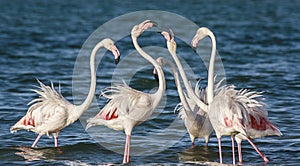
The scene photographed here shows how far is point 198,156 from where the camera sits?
31.9 ft

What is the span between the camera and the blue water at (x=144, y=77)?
971 cm

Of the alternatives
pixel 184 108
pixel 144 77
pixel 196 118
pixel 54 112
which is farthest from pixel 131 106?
pixel 144 77

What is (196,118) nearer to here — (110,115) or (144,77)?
(110,115)

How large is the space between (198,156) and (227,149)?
547mm

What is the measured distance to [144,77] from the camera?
54.1ft

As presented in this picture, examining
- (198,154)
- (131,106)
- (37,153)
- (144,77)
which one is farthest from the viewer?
(144,77)

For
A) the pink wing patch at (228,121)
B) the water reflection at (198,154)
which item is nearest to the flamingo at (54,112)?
the water reflection at (198,154)

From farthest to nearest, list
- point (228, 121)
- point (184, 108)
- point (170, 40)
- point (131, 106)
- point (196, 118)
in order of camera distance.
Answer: point (196, 118), point (184, 108), point (170, 40), point (131, 106), point (228, 121)

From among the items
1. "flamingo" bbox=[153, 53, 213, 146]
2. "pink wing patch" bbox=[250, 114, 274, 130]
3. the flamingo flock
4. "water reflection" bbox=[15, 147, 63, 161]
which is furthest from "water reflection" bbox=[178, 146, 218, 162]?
"water reflection" bbox=[15, 147, 63, 161]

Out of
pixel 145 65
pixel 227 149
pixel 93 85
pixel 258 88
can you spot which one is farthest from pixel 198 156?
pixel 145 65

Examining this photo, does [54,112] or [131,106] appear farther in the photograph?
[54,112]

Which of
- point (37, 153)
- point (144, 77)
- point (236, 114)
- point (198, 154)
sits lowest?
point (198, 154)

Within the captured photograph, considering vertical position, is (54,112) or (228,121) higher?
(54,112)

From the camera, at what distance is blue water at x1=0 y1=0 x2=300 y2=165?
9711 millimetres
